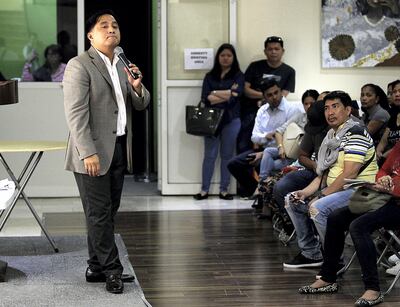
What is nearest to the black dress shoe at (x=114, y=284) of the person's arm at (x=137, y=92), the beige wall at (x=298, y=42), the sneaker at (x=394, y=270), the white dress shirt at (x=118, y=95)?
the white dress shirt at (x=118, y=95)

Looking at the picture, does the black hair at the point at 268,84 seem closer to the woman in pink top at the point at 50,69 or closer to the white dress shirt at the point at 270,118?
the white dress shirt at the point at 270,118

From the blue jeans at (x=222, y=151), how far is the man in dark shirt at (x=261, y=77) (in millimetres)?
103

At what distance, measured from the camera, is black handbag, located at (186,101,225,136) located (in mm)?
8930

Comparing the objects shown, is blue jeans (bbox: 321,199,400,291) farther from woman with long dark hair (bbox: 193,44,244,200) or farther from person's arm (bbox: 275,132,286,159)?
woman with long dark hair (bbox: 193,44,244,200)

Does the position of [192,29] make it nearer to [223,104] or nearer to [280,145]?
[223,104]

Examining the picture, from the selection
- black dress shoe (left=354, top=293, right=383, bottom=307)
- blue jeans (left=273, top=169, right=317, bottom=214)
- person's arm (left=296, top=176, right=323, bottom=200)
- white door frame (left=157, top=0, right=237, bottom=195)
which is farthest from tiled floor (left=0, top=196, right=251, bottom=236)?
black dress shoe (left=354, top=293, right=383, bottom=307)

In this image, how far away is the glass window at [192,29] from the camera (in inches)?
362

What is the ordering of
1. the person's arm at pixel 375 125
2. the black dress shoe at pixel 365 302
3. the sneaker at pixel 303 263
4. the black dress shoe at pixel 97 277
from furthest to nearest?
the person's arm at pixel 375 125 → the sneaker at pixel 303 263 → the black dress shoe at pixel 97 277 → the black dress shoe at pixel 365 302

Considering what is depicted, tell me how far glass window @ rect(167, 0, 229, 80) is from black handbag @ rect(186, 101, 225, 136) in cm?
43

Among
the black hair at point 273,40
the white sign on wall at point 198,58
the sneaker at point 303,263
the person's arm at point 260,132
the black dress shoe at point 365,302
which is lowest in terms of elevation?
the black dress shoe at point 365,302

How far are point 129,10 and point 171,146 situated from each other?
7.16ft

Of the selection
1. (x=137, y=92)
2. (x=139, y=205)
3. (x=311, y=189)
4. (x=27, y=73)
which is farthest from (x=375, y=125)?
(x=27, y=73)

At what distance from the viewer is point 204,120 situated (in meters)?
8.95

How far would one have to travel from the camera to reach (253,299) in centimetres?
530
